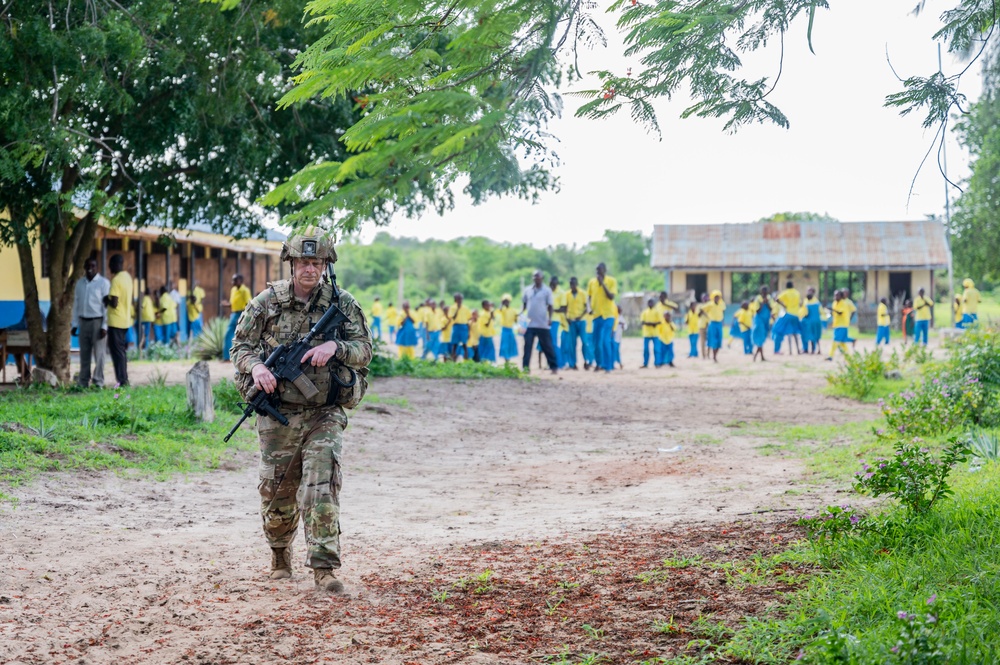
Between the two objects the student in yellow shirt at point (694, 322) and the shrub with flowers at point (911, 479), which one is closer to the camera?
the shrub with flowers at point (911, 479)

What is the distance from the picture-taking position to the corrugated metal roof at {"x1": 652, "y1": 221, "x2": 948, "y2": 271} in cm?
4122

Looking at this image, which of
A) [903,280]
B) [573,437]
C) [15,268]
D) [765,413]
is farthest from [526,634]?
[903,280]

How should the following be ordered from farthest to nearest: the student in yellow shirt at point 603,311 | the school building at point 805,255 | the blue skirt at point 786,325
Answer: the school building at point 805,255
the blue skirt at point 786,325
the student in yellow shirt at point 603,311

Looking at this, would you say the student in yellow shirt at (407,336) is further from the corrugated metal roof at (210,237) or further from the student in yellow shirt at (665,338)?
the student in yellow shirt at (665,338)

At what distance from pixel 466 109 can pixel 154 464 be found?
6378 millimetres

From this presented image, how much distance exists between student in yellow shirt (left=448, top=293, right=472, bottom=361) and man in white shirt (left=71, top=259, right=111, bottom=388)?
10.6 m

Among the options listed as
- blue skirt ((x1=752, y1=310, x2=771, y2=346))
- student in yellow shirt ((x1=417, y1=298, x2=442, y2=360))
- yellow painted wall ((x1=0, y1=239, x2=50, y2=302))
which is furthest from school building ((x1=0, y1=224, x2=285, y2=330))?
blue skirt ((x1=752, y1=310, x2=771, y2=346))

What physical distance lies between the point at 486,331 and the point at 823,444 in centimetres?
1392

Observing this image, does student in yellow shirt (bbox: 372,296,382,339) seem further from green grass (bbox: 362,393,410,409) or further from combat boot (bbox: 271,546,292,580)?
combat boot (bbox: 271,546,292,580)

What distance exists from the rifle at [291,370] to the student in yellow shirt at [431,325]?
1982 cm

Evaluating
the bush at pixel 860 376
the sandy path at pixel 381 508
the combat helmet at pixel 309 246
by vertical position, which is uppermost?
the combat helmet at pixel 309 246

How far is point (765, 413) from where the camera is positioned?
13.9m

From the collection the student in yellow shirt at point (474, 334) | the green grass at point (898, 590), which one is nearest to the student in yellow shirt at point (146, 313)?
the student in yellow shirt at point (474, 334)

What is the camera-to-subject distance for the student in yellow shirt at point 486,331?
23.8 metres
